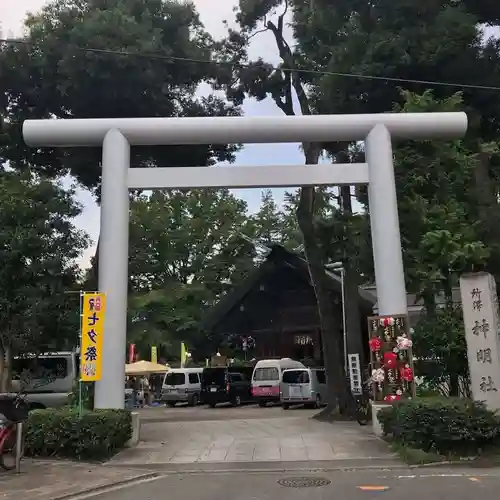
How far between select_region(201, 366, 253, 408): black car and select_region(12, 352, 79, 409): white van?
315 inches

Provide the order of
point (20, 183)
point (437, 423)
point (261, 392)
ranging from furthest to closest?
point (261, 392) → point (20, 183) → point (437, 423)

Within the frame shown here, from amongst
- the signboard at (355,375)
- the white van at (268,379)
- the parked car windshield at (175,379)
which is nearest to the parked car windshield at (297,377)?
the white van at (268,379)

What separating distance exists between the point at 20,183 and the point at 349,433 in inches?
409

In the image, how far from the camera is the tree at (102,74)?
15.0 meters

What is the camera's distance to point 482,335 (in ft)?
32.6

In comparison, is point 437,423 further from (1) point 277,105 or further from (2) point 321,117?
(1) point 277,105

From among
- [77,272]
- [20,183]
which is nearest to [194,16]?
[20,183]

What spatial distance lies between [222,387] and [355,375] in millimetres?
9919

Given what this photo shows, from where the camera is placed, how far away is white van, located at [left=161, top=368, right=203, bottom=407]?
83.7ft

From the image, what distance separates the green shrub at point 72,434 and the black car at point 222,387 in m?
14.0

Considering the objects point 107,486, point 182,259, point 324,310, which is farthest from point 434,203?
point 182,259

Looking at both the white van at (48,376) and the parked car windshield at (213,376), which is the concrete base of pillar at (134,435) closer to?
the white van at (48,376)

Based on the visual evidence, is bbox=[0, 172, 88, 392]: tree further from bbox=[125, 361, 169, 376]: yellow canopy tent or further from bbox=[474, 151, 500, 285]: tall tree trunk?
Result: bbox=[474, 151, 500, 285]: tall tree trunk

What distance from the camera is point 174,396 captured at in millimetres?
25500
